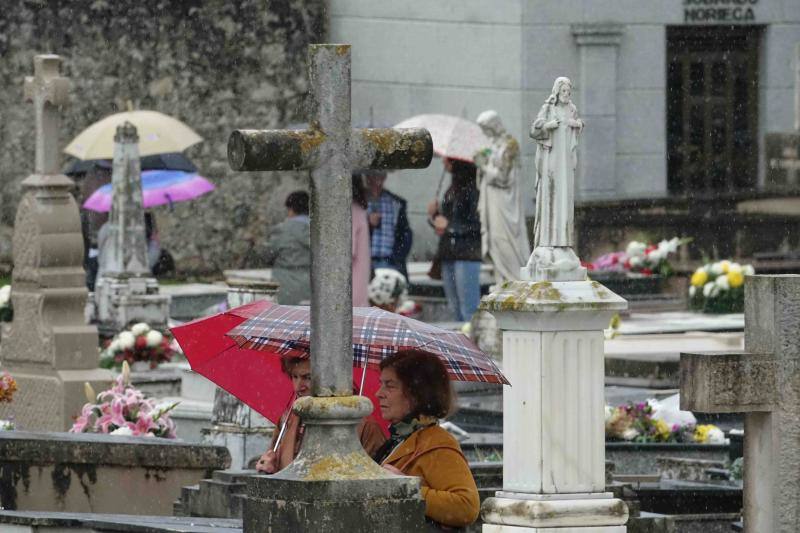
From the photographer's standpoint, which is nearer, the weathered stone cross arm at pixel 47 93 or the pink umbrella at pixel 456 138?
the weathered stone cross arm at pixel 47 93

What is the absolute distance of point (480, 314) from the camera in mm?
17172

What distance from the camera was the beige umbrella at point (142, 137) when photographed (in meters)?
21.2

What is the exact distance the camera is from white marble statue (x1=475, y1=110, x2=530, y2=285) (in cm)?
1792

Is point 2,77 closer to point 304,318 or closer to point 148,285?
point 148,285

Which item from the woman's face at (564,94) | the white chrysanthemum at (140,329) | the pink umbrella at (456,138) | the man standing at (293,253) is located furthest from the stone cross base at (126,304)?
the woman's face at (564,94)

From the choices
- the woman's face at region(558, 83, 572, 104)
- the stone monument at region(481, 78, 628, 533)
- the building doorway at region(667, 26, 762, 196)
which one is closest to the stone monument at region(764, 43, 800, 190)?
the building doorway at region(667, 26, 762, 196)

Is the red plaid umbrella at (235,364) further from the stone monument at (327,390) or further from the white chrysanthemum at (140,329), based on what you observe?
the white chrysanthemum at (140,329)

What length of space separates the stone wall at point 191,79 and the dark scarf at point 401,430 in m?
20.3

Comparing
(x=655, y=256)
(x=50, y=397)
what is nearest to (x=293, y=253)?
(x=50, y=397)

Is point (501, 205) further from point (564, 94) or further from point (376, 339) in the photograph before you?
point (376, 339)

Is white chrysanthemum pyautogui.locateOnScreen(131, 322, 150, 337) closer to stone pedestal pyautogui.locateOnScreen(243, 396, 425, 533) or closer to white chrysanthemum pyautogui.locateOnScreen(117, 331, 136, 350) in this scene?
white chrysanthemum pyautogui.locateOnScreen(117, 331, 136, 350)

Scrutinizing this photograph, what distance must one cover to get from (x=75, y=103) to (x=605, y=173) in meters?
6.83

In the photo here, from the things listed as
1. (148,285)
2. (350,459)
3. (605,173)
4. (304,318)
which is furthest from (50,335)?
(605,173)

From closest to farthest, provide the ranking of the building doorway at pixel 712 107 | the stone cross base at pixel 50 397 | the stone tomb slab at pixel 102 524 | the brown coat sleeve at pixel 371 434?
the brown coat sleeve at pixel 371 434 < the stone tomb slab at pixel 102 524 < the stone cross base at pixel 50 397 < the building doorway at pixel 712 107
